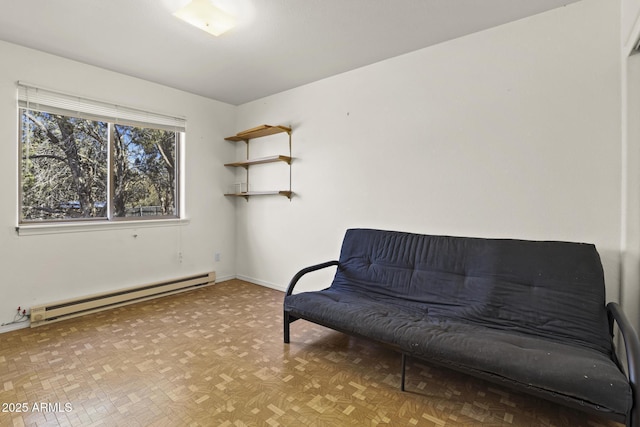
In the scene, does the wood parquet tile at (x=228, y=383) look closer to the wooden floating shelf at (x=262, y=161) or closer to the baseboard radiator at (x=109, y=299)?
the baseboard radiator at (x=109, y=299)

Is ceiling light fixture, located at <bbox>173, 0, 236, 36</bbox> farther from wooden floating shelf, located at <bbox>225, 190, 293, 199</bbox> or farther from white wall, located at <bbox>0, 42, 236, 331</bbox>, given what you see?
wooden floating shelf, located at <bbox>225, 190, 293, 199</bbox>

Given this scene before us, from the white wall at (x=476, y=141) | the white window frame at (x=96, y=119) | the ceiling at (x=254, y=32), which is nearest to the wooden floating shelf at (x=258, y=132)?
the white wall at (x=476, y=141)

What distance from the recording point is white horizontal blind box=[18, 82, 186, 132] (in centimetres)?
282

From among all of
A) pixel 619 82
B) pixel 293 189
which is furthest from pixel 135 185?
pixel 619 82

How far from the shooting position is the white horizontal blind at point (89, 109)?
282 cm

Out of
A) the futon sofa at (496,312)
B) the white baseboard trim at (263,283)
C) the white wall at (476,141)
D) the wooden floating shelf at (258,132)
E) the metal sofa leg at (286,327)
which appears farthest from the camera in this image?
the white baseboard trim at (263,283)

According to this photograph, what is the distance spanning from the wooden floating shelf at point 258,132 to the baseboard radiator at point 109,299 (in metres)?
1.91

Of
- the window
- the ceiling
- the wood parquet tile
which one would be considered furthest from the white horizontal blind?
the wood parquet tile

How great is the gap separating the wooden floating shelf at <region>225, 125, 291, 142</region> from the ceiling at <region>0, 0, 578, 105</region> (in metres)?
0.58

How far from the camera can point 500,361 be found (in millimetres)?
1536

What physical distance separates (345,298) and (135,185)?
9.53 ft

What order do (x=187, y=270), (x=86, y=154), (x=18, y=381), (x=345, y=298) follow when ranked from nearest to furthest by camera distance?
(x=18, y=381) < (x=345, y=298) < (x=86, y=154) < (x=187, y=270)

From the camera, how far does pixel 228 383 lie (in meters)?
1.95

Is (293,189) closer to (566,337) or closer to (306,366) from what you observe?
(306,366)
